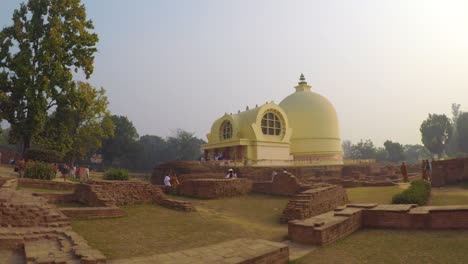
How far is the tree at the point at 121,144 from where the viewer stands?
4097 centimetres

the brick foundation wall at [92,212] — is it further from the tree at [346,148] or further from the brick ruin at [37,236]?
the tree at [346,148]

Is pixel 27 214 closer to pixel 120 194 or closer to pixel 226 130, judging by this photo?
pixel 120 194

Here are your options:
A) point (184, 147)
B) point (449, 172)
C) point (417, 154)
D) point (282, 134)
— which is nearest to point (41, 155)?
point (449, 172)

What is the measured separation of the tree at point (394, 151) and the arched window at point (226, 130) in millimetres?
35116

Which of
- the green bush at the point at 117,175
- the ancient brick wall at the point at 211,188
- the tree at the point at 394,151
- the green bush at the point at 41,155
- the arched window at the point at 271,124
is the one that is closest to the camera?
the green bush at the point at 117,175

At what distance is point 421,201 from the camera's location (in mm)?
8062

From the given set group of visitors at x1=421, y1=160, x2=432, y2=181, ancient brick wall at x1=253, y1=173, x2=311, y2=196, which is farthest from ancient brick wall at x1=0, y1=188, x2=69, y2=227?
group of visitors at x1=421, y1=160, x2=432, y2=181

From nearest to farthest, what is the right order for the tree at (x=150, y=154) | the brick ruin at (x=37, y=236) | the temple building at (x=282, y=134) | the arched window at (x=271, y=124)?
the brick ruin at (x=37, y=236)
the temple building at (x=282, y=134)
the arched window at (x=271, y=124)
the tree at (x=150, y=154)

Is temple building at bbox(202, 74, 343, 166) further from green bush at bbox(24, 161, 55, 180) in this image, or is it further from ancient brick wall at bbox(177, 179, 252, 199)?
green bush at bbox(24, 161, 55, 180)

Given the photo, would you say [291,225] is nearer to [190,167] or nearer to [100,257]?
[100,257]

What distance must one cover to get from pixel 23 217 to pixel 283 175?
9.25 metres

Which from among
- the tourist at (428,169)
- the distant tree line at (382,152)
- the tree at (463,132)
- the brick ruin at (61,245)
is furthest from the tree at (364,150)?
the brick ruin at (61,245)

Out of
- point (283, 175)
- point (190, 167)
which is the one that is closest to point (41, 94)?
point (190, 167)

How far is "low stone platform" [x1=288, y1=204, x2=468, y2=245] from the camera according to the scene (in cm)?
583
